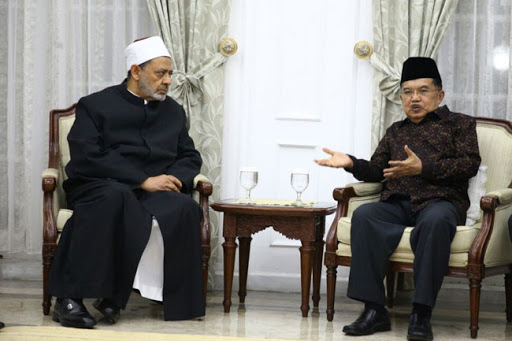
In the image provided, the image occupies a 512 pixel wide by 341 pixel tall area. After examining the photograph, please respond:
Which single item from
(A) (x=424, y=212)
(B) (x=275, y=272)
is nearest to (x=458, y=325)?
(A) (x=424, y=212)

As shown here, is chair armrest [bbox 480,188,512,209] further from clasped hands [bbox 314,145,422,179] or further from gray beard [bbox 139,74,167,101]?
gray beard [bbox 139,74,167,101]

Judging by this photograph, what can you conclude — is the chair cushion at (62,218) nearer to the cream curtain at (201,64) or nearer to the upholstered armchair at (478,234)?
the cream curtain at (201,64)

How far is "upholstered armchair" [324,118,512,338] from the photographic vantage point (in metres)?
3.32

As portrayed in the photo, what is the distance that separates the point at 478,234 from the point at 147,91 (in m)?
1.72

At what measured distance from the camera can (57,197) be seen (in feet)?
12.0

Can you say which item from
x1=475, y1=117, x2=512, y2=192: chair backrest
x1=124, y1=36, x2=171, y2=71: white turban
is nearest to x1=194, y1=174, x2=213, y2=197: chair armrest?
x1=124, y1=36, x2=171, y2=71: white turban

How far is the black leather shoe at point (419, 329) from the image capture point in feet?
10.6

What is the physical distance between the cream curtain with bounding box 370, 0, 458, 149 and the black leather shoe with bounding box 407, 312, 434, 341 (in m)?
1.22

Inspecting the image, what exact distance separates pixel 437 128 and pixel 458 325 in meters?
0.94

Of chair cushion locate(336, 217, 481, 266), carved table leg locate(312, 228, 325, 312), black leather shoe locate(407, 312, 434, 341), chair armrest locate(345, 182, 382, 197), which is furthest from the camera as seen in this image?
carved table leg locate(312, 228, 325, 312)

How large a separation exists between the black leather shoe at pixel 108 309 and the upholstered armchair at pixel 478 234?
0.98 meters

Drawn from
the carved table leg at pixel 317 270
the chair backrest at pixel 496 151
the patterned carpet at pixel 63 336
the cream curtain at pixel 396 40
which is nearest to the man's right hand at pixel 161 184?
the carved table leg at pixel 317 270

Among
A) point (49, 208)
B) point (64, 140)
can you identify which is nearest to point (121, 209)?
point (49, 208)

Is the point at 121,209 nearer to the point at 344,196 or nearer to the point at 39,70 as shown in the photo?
the point at 344,196
